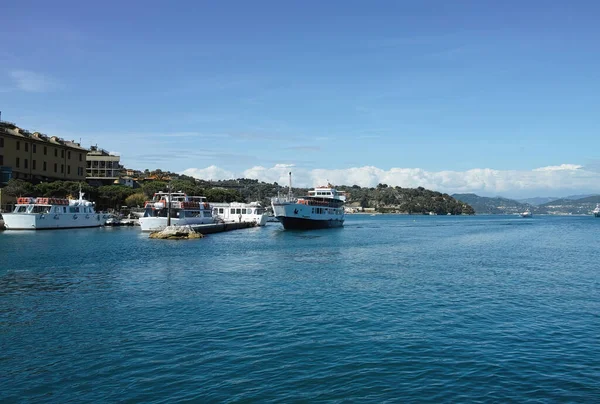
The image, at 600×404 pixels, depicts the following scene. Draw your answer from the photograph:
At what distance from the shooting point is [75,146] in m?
119

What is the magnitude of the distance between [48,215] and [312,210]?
46947mm

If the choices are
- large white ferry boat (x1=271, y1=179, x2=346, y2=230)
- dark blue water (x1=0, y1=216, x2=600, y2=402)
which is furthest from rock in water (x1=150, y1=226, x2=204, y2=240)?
dark blue water (x1=0, y1=216, x2=600, y2=402)

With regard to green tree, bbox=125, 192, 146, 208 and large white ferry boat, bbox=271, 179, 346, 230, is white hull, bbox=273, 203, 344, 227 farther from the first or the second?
green tree, bbox=125, 192, 146, 208

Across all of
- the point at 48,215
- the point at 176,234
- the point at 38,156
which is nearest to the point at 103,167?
the point at 38,156

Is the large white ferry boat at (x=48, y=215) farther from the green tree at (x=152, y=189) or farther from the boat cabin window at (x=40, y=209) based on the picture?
the green tree at (x=152, y=189)

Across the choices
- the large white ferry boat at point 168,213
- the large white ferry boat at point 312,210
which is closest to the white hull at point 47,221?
the large white ferry boat at point 168,213

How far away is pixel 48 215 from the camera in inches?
3204

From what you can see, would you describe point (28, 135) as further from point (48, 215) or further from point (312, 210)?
Result: point (312, 210)

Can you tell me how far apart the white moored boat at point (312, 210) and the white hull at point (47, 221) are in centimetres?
3546

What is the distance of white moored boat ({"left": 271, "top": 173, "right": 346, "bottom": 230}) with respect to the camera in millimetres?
89425

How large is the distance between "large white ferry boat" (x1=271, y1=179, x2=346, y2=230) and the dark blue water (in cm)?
5170

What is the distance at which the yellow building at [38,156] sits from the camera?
312ft

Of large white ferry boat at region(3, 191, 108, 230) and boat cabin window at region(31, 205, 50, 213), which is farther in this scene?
boat cabin window at region(31, 205, 50, 213)

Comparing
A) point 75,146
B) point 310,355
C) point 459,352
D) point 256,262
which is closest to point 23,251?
point 256,262
